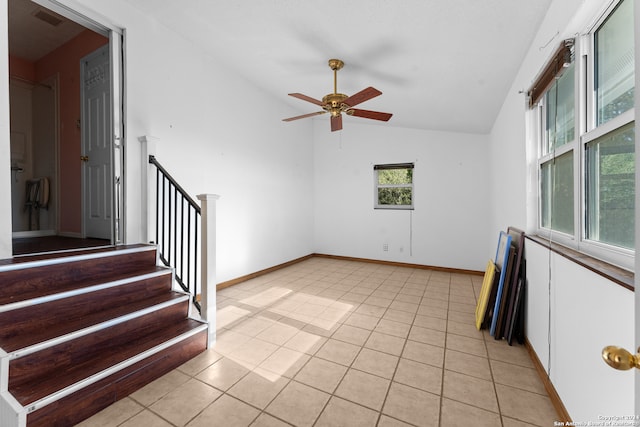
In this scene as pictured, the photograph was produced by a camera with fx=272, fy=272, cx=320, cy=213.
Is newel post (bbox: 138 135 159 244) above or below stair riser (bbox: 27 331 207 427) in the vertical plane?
above

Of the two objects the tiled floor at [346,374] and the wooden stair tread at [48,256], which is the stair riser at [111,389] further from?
the wooden stair tread at [48,256]

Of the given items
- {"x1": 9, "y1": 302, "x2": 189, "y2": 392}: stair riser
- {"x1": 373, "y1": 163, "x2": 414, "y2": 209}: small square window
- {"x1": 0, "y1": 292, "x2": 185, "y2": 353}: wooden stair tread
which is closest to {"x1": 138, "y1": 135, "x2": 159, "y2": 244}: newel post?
{"x1": 0, "y1": 292, "x2": 185, "y2": 353}: wooden stair tread

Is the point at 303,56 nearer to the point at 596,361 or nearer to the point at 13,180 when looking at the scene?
the point at 596,361

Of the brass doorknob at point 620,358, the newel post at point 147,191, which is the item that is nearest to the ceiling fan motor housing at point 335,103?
the newel post at point 147,191

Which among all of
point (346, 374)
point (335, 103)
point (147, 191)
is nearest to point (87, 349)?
point (147, 191)

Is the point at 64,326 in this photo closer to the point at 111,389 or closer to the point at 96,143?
the point at 111,389

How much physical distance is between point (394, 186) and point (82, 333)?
5.10 meters

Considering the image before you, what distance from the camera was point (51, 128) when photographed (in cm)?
399

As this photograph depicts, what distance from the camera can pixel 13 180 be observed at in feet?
13.3

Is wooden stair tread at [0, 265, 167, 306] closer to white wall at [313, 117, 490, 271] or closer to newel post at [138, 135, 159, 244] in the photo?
newel post at [138, 135, 159, 244]

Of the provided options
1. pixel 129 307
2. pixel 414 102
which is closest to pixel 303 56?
pixel 414 102

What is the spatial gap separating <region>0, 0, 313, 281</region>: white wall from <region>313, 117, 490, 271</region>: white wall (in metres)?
0.64

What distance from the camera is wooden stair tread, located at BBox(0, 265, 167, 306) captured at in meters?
1.69

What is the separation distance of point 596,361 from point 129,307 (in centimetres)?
283
